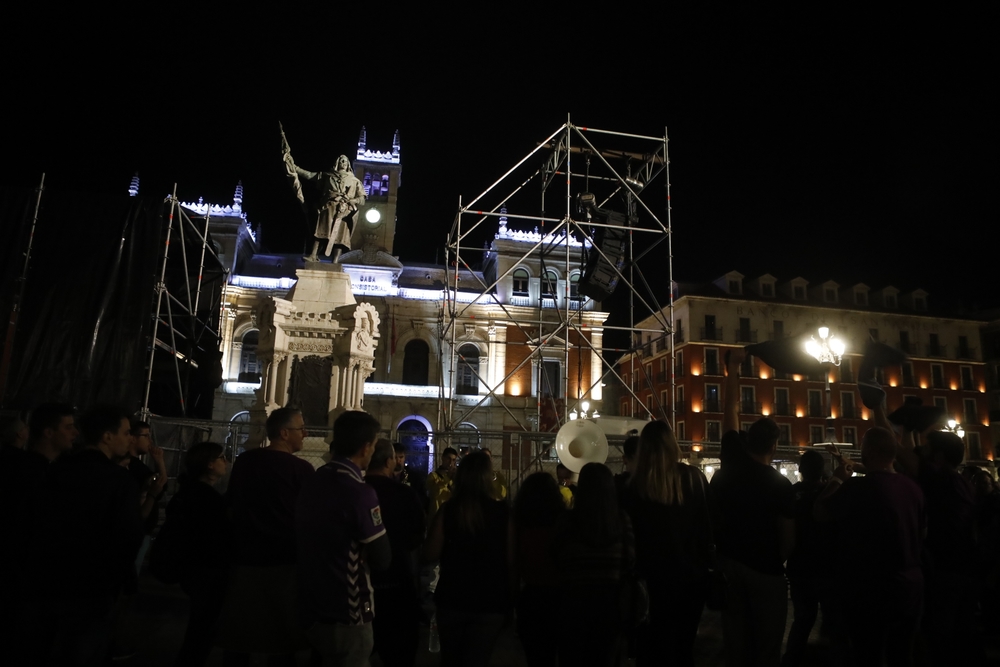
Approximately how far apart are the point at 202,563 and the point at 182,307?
11618 mm

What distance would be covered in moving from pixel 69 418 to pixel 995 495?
6.55 metres

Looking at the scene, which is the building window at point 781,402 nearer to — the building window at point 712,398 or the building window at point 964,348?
the building window at point 712,398

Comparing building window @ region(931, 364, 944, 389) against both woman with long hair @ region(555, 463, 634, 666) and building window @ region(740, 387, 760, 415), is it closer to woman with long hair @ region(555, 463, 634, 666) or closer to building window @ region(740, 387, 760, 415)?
building window @ region(740, 387, 760, 415)

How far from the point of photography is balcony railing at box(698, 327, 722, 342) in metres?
37.3

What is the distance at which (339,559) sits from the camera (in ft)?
9.07

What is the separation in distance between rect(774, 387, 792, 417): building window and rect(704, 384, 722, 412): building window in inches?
121

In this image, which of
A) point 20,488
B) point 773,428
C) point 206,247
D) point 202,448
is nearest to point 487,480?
point 773,428

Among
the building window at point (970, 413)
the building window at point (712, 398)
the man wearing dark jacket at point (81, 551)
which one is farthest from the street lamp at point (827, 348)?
the building window at point (970, 413)

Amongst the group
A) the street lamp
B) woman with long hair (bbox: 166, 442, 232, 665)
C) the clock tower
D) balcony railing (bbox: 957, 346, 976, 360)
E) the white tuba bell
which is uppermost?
the clock tower

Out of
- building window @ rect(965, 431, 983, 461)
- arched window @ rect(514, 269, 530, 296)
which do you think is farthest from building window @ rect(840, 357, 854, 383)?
arched window @ rect(514, 269, 530, 296)

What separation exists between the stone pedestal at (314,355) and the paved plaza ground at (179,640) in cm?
353

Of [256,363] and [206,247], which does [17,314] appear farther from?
[256,363]

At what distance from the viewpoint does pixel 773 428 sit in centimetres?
363

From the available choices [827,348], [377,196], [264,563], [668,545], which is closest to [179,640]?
[264,563]
